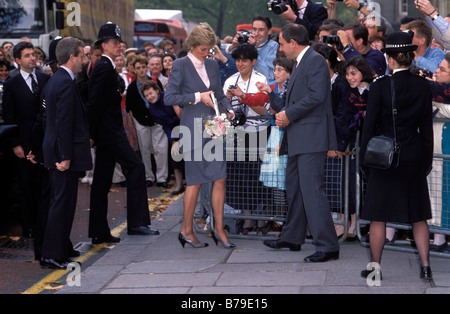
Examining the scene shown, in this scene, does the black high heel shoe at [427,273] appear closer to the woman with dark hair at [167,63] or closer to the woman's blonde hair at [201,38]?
the woman's blonde hair at [201,38]

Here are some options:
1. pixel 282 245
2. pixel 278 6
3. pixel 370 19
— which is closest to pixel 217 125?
pixel 282 245

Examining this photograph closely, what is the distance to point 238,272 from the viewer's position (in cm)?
671

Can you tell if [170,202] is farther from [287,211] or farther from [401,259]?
[401,259]

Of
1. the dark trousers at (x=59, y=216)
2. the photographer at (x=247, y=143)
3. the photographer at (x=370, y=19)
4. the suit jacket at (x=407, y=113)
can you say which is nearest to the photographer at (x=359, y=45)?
the photographer at (x=370, y=19)

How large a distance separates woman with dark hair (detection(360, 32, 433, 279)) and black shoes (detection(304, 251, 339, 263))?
2.60 ft

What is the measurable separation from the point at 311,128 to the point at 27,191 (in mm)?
3472

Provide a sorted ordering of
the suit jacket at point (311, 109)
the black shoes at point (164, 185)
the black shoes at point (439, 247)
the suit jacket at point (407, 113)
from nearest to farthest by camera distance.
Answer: the suit jacket at point (407, 113)
the suit jacket at point (311, 109)
the black shoes at point (439, 247)
the black shoes at point (164, 185)

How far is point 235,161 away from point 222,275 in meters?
1.92

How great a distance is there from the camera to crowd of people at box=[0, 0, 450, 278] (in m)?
6.25

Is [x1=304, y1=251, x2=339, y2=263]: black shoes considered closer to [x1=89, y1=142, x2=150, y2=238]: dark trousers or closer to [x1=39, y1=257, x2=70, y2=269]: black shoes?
[x1=39, y1=257, x2=70, y2=269]: black shoes

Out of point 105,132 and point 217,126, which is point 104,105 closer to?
point 105,132

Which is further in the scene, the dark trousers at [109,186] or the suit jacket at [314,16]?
the suit jacket at [314,16]

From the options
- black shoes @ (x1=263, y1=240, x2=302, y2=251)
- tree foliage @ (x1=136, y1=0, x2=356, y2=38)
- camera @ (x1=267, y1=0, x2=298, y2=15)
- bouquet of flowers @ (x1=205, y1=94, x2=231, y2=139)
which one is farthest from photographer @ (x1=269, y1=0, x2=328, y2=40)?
tree foliage @ (x1=136, y1=0, x2=356, y2=38)

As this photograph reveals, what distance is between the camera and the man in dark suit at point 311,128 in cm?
704
